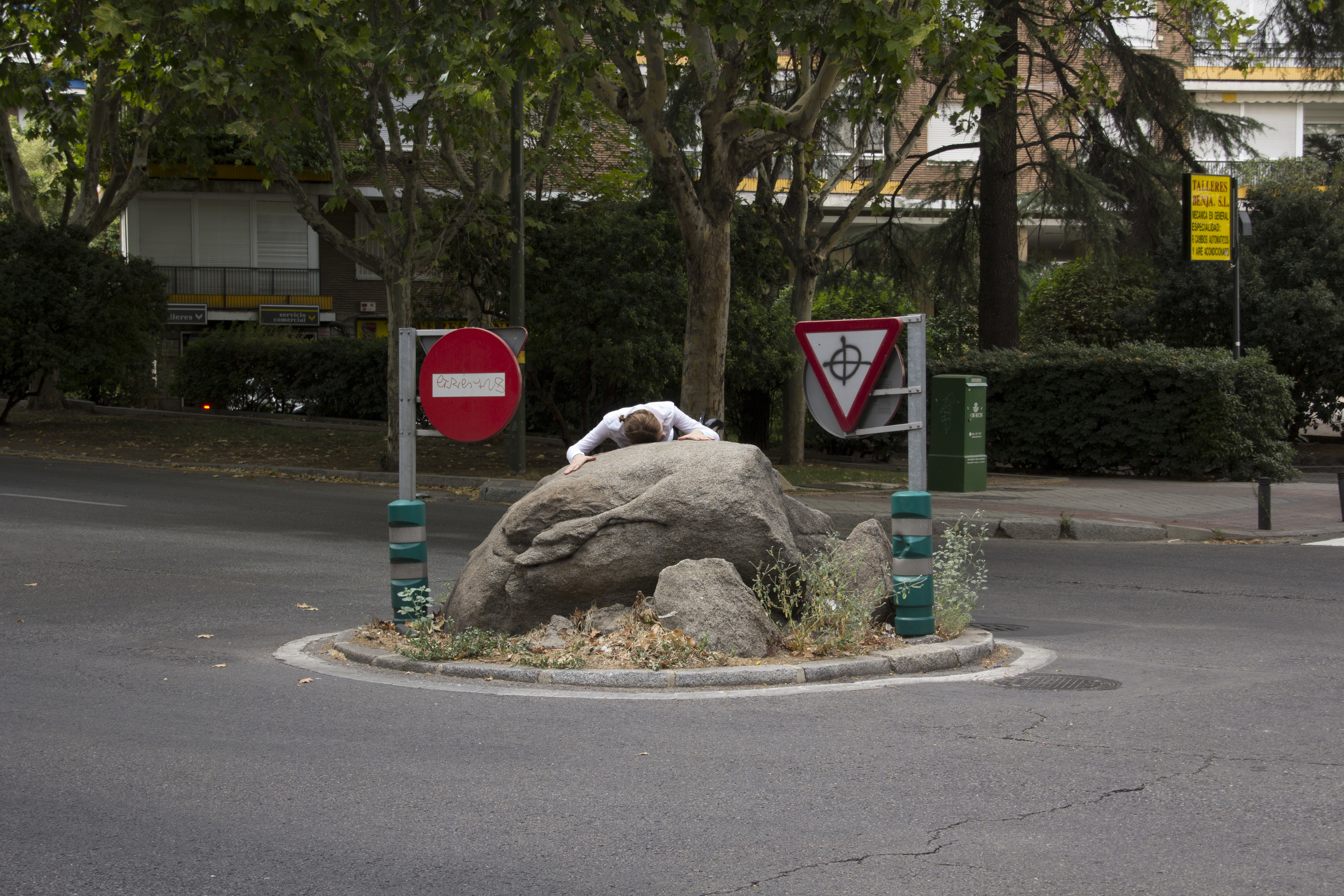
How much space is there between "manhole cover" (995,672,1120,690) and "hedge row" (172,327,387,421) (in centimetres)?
2180

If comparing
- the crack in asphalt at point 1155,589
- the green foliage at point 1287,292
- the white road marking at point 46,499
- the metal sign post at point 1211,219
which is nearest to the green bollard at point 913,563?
the crack in asphalt at point 1155,589

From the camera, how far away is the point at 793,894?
12.3 feet

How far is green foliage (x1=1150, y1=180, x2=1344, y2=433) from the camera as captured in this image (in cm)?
2198

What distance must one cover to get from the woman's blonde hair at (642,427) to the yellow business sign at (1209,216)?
13.5 m

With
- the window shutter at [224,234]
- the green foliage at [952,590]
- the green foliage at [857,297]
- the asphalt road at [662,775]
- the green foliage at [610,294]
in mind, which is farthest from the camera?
the window shutter at [224,234]

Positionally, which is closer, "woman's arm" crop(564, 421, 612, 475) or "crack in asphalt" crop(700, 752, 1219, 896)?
"crack in asphalt" crop(700, 752, 1219, 896)

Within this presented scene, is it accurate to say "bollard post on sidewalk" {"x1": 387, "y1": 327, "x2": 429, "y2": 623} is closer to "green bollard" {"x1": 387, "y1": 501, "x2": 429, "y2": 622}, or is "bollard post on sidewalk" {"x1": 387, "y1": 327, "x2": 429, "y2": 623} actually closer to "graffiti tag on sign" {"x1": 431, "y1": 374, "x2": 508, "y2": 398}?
"green bollard" {"x1": 387, "y1": 501, "x2": 429, "y2": 622}

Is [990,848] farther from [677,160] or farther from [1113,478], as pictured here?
[1113,478]

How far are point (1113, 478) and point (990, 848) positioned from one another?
15.9 m

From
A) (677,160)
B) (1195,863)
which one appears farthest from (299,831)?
(677,160)

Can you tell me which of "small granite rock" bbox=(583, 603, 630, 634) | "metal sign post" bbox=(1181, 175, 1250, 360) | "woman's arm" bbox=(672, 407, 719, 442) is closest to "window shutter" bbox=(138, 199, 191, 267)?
"metal sign post" bbox=(1181, 175, 1250, 360)

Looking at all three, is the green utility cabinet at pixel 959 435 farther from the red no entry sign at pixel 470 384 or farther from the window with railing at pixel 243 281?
the window with railing at pixel 243 281

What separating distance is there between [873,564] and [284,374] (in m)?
24.5

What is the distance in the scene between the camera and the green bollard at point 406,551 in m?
7.47
